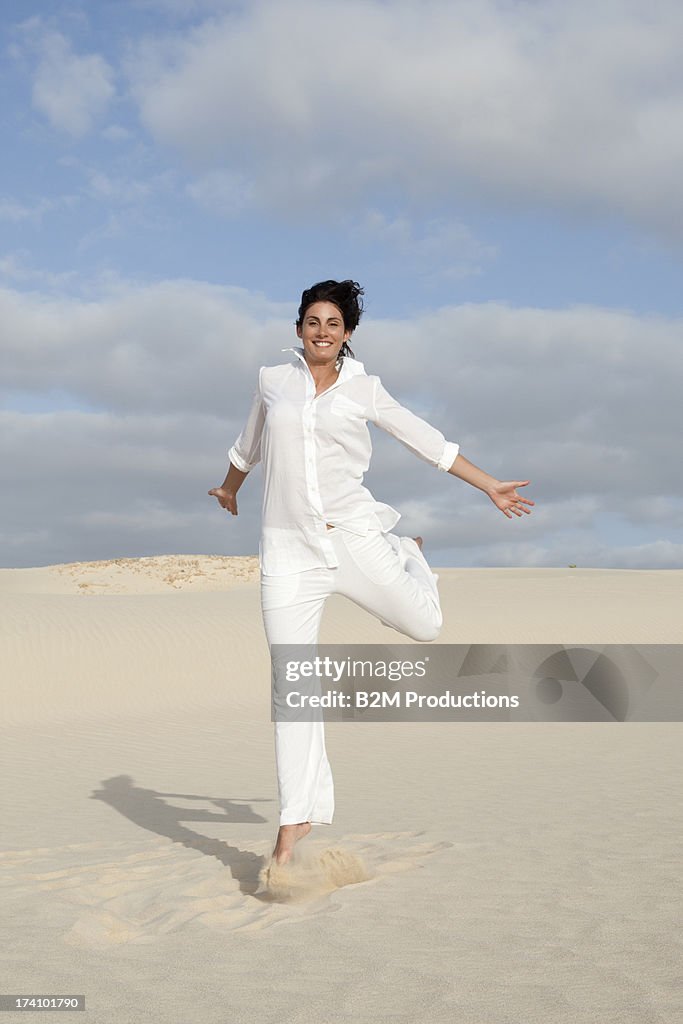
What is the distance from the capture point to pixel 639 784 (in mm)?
9250

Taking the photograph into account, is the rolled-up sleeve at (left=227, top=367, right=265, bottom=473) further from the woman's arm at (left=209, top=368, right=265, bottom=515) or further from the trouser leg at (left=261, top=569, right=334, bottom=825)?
the trouser leg at (left=261, top=569, right=334, bottom=825)

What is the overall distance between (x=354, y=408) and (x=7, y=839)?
492 centimetres

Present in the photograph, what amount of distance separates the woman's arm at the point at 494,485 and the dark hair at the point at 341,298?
2.90ft

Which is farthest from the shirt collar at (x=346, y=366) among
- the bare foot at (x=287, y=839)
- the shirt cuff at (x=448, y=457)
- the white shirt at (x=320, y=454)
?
the bare foot at (x=287, y=839)

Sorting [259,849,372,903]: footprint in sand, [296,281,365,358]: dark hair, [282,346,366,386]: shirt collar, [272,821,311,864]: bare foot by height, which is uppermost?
[296,281,365,358]: dark hair

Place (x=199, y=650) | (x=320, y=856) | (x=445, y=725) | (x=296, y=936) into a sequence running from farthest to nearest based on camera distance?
(x=199, y=650)
(x=445, y=725)
(x=320, y=856)
(x=296, y=936)

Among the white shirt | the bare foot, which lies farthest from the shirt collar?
the bare foot

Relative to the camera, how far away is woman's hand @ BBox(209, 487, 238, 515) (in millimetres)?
5699

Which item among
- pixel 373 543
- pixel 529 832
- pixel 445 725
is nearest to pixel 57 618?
pixel 445 725

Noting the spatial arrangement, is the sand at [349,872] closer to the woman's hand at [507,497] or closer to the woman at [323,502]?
the woman at [323,502]

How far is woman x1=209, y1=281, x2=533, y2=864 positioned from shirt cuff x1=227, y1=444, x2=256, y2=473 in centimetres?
38

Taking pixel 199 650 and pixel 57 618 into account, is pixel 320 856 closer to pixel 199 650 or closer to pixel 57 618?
pixel 199 650

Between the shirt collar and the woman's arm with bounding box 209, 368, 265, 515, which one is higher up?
the shirt collar

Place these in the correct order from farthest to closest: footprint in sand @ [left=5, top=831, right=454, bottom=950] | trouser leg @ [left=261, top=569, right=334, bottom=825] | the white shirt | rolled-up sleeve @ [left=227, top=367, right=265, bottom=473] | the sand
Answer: rolled-up sleeve @ [left=227, top=367, right=265, bottom=473] < trouser leg @ [left=261, top=569, right=334, bottom=825] < the white shirt < footprint in sand @ [left=5, top=831, right=454, bottom=950] < the sand
